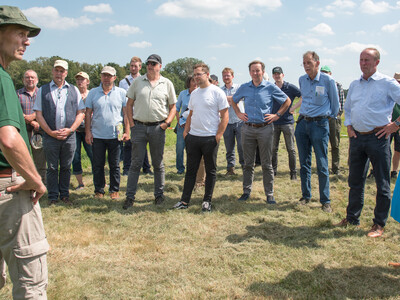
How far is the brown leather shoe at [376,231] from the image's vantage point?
442 centimetres

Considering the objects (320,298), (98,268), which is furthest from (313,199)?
(98,268)

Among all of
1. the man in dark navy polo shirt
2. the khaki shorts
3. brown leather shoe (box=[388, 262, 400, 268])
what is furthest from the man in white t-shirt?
the khaki shorts

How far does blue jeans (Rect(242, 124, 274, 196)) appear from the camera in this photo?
19.8 feet

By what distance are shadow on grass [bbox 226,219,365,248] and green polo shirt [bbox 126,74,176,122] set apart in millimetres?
2450

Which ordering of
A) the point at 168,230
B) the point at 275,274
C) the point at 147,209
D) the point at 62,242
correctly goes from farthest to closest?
1. the point at 147,209
2. the point at 168,230
3. the point at 62,242
4. the point at 275,274

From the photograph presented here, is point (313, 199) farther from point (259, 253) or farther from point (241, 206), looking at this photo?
point (259, 253)

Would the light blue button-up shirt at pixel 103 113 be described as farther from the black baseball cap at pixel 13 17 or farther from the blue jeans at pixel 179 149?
the black baseball cap at pixel 13 17

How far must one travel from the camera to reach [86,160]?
9734 millimetres

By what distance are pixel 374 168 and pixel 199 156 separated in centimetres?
266

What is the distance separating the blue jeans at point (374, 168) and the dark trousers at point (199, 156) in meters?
2.12

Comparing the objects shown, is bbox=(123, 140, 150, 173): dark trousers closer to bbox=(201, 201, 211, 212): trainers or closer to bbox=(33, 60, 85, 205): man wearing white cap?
bbox=(33, 60, 85, 205): man wearing white cap

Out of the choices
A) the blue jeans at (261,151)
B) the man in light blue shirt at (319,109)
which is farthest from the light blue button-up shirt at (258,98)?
the man in light blue shirt at (319,109)

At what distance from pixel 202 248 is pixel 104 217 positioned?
1.93 metres

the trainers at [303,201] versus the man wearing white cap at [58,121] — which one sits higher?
the man wearing white cap at [58,121]
